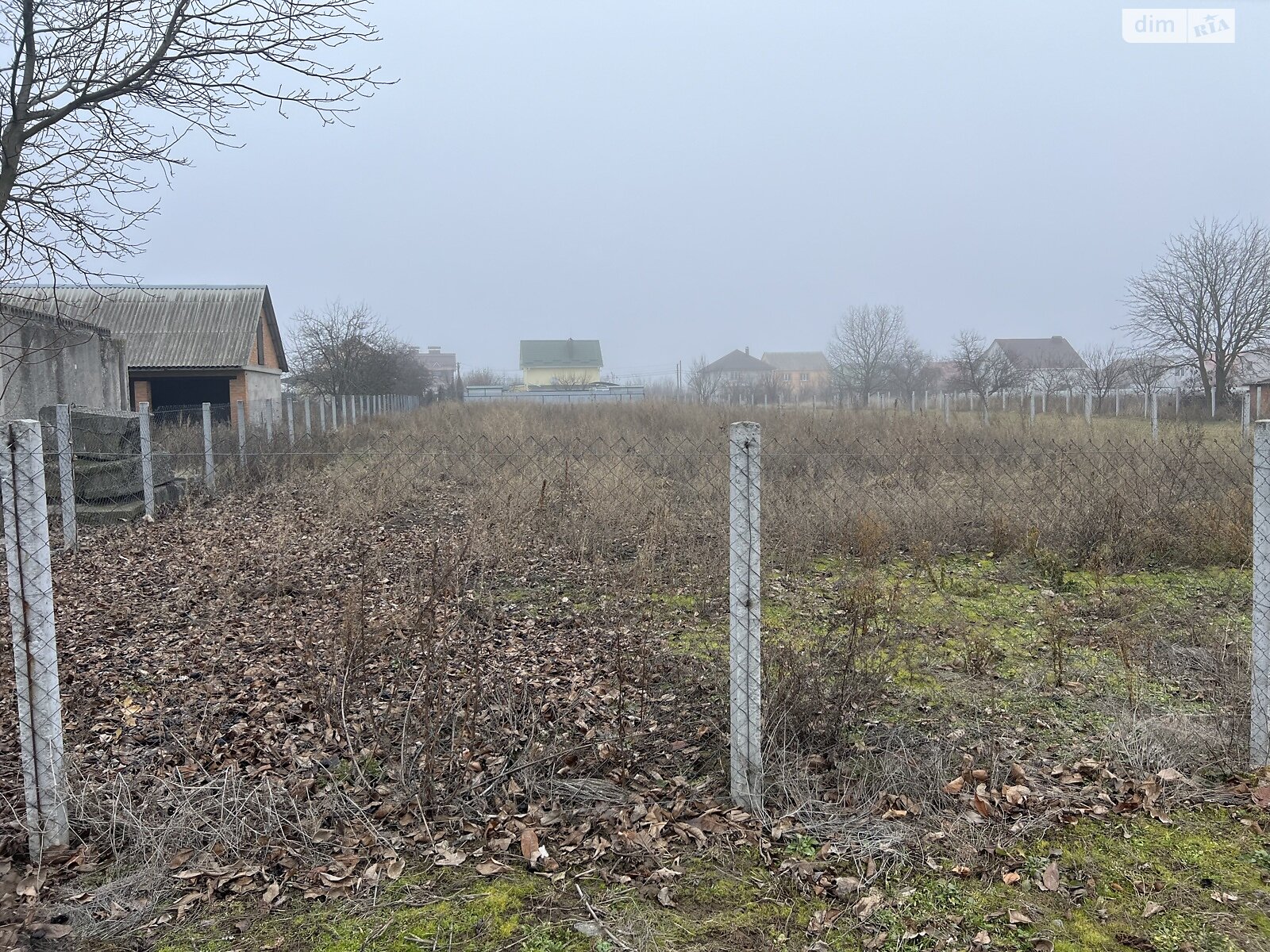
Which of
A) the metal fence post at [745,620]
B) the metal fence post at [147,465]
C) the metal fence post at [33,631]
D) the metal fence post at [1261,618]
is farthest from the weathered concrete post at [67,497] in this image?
the metal fence post at [1261,618]

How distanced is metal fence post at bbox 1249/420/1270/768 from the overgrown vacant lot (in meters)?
0.15

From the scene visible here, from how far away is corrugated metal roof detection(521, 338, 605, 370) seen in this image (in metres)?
85.9

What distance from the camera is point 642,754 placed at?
3.68m

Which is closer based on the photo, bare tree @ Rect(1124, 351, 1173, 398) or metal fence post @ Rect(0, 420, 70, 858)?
metal fence post @ Rect(0, 420, 70, 858)

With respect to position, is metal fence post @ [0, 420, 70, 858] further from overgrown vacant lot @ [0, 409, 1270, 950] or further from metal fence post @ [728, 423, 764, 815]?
metal fence post @ [728, 423, 764, 815]

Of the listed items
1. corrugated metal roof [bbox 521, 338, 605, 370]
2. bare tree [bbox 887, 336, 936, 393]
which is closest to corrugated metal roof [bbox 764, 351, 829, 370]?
corrugated metal roof [bbox 521, 338, 605, 370]

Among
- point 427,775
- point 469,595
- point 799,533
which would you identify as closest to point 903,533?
point 799,533

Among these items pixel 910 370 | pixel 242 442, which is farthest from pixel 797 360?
pixel 242 442

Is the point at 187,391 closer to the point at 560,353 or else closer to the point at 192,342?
the point at 192,342

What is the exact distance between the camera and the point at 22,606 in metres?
2.99

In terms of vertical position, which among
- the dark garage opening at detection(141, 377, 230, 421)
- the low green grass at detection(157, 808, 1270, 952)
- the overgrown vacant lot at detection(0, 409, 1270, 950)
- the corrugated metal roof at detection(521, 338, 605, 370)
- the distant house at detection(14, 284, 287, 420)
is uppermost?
the corrugated metal roof at detection(521, 338, 605, 370)

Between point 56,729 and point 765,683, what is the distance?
2860mm

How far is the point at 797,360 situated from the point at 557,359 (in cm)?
3022

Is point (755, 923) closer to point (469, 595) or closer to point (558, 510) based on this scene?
point (469, 595)
